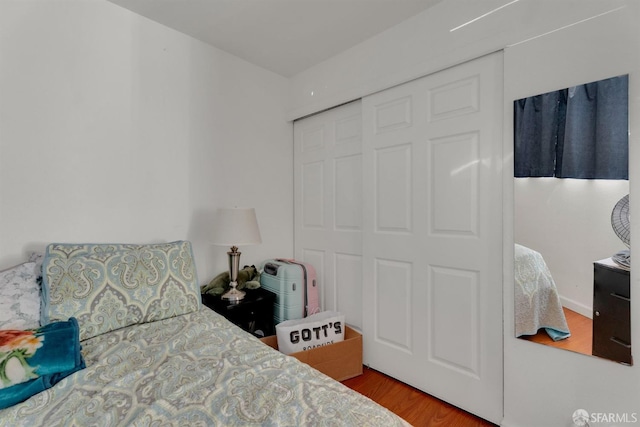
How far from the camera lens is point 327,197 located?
2.70 metres

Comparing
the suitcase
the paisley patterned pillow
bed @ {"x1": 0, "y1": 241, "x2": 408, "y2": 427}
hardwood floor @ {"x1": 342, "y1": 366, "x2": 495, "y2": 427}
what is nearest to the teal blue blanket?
bed @ {"x1": 0, "y1": 241, "x2": 408, "y2": 427}

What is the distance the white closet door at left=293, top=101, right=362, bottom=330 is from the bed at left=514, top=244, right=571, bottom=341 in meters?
1.11

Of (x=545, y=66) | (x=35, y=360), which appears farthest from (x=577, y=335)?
(x=35, y=360)

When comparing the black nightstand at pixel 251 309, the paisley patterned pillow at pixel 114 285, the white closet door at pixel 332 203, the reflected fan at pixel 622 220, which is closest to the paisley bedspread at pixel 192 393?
the paisley patterned pillow at pixel 114 285

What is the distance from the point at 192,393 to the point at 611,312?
1694 millimetres

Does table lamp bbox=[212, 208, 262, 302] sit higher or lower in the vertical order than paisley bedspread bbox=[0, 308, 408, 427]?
higher

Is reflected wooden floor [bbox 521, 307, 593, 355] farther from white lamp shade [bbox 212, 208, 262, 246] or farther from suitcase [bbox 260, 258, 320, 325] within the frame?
white lamp shade [bbox 212, 208, 262, 246]

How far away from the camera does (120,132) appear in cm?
199

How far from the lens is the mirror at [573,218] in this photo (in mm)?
1322

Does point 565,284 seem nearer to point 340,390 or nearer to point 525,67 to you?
point 525,67

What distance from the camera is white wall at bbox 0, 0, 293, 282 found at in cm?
167

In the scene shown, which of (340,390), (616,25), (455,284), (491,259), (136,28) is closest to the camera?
(340,390)

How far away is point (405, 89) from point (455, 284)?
4.25 feet

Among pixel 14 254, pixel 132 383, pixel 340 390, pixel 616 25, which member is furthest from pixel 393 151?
pixel 14 254
